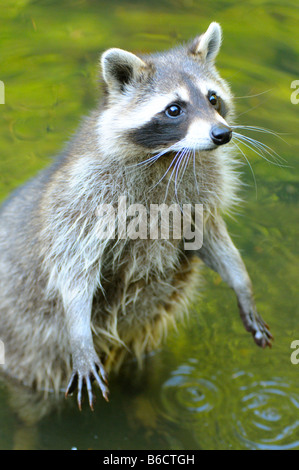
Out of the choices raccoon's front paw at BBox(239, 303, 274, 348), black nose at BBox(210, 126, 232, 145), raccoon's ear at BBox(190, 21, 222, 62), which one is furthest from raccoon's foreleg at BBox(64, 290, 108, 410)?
raccoon's ear at BBox(190, 21, 222, 62)

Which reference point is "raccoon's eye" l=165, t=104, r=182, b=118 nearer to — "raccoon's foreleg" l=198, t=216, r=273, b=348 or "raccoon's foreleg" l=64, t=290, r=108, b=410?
"raccoon's foreleg" l=198, t=216, r=273, b=348

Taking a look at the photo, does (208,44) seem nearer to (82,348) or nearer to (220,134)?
(220,134)

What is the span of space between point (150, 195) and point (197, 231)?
0.61 m

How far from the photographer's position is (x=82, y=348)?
17.1ft

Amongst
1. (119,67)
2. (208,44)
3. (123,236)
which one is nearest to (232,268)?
(123,236)

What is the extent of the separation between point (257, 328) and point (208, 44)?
86.4 inches

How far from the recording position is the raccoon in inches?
195

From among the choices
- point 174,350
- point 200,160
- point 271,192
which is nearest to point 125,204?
point 200,160

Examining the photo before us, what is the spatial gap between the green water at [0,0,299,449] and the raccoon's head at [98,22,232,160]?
702 mm

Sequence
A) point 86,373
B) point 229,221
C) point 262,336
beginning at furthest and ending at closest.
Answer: point 229,221 < point 262,336 < point 86,373

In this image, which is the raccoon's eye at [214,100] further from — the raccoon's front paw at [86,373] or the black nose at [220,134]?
the raccoon's front paw at [86,373]

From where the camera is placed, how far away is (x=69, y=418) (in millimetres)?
5855

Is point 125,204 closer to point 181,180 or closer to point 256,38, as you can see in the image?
point 181,180

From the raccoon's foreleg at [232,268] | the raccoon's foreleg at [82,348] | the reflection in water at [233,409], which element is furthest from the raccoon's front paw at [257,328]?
the raccoon's foreleg at [82,348]
